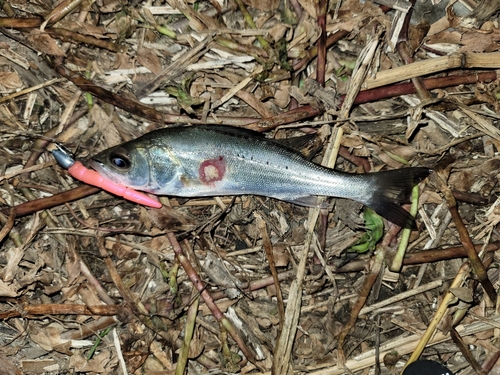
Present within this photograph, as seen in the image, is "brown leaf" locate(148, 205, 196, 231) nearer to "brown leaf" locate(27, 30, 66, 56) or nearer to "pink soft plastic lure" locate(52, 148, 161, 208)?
"pink soft plastic lure" locate(52, 148, 161, 208)

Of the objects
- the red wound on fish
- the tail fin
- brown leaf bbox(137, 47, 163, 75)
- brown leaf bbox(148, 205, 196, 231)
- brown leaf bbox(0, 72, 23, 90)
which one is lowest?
brown leaf bbox(148, 205, 196, 231)

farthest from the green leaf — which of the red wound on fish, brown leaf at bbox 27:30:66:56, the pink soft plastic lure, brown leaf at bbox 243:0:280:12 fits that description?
brown leaf at bbox 27:30:66:56

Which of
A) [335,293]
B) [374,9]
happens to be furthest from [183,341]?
[374,9]

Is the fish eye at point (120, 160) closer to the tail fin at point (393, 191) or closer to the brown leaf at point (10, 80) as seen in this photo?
the brown leaf at point (10, 80)

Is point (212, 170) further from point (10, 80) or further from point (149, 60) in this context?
point (10, 80)

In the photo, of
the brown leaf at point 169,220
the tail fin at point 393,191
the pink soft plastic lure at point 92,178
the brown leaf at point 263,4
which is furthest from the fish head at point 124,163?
the tail fin at point 393,191

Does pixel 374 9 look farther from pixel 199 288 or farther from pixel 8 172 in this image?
pixel 8 172

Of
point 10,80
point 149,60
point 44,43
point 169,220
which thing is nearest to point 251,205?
point 169,220
